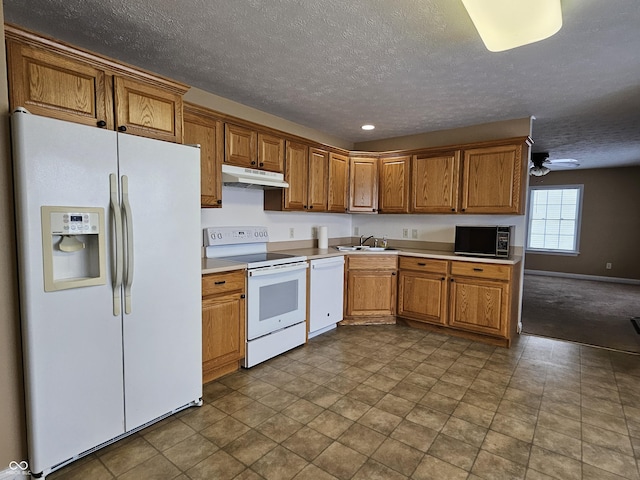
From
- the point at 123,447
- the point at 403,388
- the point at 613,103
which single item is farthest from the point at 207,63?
the point at 613,103

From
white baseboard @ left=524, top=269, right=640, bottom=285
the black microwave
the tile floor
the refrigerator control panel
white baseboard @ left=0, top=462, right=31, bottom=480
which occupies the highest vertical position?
Answer: the refrigerator control panel

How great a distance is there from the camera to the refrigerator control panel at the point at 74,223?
1.66 meters

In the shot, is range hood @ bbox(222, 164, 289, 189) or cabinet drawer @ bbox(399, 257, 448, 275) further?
cabinet drawer @ bbox(399, 257, 448, 275)

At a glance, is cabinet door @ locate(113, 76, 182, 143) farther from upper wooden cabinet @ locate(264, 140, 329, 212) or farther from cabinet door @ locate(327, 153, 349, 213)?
cabinet door @ locate(327, 153, 349, 213)

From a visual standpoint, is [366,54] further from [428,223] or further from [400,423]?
[428,223]

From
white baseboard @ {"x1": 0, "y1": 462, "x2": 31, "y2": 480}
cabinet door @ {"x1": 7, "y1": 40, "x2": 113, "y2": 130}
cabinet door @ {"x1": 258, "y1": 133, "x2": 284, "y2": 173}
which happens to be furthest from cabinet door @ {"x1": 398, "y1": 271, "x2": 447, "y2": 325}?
white baseboard @ {"x1": 0, "y1": 462, "x2": 31, "y2": 480}

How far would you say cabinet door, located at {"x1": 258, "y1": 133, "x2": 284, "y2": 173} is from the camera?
3305 millimetres

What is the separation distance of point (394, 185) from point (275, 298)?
2.29 meters

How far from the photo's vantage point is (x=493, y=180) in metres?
3.74

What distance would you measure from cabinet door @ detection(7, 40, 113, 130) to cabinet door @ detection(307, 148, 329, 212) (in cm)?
223

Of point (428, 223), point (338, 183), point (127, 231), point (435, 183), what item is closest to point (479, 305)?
point (428, 223)

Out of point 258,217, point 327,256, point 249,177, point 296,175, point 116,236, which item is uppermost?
point 296,175

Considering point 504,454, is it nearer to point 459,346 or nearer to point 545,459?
point 545,459

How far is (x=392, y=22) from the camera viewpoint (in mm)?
1967
